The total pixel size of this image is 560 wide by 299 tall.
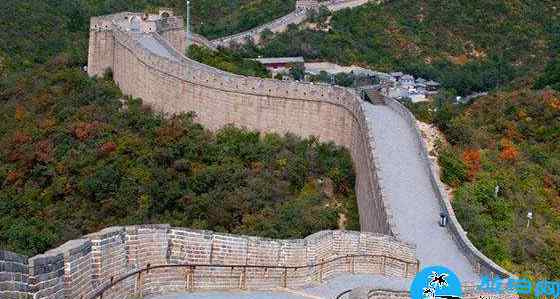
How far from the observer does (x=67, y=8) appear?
57.4 meters

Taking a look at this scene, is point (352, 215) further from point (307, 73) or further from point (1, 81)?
point (307, 73)

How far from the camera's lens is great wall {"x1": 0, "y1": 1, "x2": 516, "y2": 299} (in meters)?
9.97

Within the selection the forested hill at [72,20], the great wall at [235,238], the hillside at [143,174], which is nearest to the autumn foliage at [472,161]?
the great wall at [235,238]

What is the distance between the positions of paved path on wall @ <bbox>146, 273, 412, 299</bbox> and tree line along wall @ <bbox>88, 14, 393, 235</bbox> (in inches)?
281

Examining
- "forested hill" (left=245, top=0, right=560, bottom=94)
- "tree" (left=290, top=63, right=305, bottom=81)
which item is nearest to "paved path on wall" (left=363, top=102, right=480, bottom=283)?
"tree" (left=290, top=63, right=305, bottom=81)

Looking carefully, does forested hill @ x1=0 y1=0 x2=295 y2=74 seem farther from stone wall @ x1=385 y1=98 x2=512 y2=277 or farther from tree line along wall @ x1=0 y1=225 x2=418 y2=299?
tree line along wall @ x1=0 y1=225 x2=418 y2=299

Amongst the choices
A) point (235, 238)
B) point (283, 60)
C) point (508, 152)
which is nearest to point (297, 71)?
point (283, 60)

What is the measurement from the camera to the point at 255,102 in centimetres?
2784

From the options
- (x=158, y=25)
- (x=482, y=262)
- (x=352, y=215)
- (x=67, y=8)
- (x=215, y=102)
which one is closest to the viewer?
(x=482, y=262)

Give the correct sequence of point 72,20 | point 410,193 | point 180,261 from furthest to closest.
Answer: point 72,20, point 410,193, point 180,261

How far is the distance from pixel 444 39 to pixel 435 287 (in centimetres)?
5077

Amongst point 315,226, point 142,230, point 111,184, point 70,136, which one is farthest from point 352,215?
point 142,230

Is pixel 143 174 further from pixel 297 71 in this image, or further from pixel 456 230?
pixel 297 71

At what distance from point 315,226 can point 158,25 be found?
65.3ft
